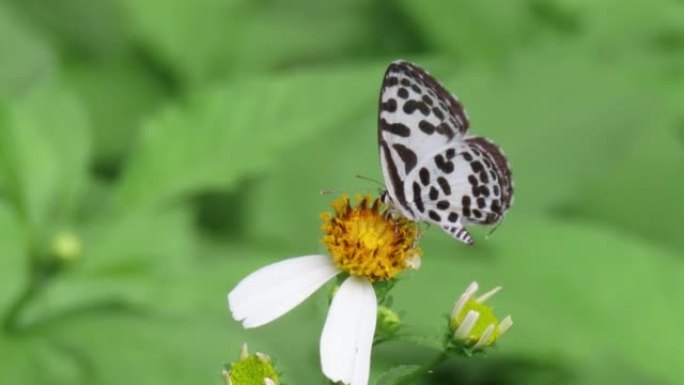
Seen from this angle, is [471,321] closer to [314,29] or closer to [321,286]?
[321,286]

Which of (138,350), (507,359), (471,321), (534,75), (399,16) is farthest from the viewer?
(399,16)

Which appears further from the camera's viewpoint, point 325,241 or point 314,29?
point 314,29

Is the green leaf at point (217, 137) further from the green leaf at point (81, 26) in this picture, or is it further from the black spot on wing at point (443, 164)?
the green leaf at point (81, 26)

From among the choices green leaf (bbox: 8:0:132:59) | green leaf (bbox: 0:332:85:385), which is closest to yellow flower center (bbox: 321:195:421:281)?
green leaf (bbox: 0:332:85:385)

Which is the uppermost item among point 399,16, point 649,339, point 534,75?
point 399,16

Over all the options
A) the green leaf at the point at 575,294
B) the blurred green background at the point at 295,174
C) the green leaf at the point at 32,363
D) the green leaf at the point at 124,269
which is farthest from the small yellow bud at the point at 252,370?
the green leaf at the point at 575,294

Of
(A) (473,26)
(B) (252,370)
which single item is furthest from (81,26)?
(B) (252,370)

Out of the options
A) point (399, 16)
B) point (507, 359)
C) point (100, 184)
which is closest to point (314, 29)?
point (399, 16)
